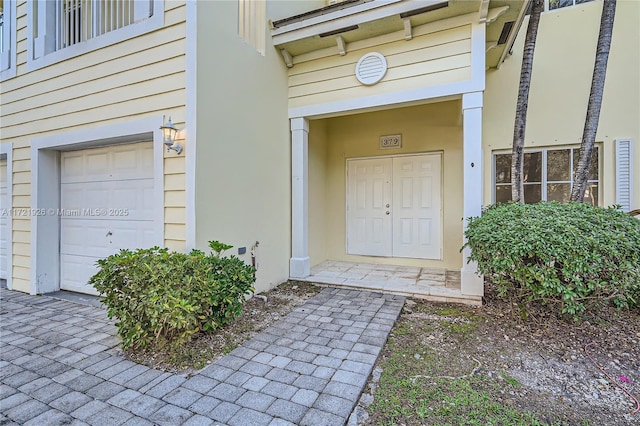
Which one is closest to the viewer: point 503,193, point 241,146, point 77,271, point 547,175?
point 241,146

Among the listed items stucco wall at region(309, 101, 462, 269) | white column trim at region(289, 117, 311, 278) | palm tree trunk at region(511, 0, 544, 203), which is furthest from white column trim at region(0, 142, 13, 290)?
palm tree trunk at region(511, 0, 544, 203)

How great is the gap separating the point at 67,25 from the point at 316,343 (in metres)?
5.77

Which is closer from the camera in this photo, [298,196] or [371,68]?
[371,68]

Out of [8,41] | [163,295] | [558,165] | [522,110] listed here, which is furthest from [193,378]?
[8,41]

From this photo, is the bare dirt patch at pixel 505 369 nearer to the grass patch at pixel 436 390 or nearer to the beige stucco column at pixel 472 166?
the grass patch at pixel 436 390

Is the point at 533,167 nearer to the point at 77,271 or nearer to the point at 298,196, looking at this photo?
the point at 298,196

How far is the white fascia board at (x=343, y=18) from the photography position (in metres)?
3.73

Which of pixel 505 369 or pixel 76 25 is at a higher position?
pixel 76 25

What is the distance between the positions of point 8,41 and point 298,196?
17.4 ft

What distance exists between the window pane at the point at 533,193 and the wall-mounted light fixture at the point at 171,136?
5.29 metres

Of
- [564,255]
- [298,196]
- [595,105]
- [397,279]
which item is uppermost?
[595,105]

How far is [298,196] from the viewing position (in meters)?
4.89

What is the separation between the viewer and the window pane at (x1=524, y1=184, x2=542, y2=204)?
5008 mm

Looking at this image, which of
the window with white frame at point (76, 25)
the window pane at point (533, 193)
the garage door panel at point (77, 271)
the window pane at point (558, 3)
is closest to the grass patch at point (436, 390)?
the window pane at point (533, 193)
